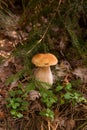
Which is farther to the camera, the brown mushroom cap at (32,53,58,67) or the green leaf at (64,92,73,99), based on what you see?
the green leaf at (64,92,73,99)

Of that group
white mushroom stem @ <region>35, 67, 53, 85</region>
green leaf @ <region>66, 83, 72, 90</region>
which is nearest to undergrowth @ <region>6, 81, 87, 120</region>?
green leaf @ <region>66, 83, 72, 90</region>

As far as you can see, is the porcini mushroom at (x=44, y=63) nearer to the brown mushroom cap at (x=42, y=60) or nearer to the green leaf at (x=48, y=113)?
the brown mushroom cap at (x=42, y=60)

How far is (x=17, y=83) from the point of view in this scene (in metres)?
2.82

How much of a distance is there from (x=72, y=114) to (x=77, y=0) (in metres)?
1.06

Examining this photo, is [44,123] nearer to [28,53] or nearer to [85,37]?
[28,53]

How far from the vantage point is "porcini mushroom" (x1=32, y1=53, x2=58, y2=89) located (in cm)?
251

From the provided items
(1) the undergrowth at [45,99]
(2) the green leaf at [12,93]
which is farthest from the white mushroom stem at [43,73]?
(2) the green leaf at [12,93]

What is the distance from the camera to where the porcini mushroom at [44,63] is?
98.9 inches

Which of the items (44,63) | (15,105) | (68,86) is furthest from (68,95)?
(15,105)

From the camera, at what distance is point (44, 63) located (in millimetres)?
2521

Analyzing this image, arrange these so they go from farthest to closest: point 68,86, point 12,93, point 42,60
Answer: point 68,86, point 12,93, point 42,60

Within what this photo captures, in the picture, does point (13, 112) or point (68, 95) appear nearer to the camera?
point (13, 112)

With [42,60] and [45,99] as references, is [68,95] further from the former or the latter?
[42,60]

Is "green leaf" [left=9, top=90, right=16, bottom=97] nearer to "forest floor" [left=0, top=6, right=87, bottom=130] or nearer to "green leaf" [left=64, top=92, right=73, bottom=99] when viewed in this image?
"forest floor" [left=0, top=6, right=87, bottom=130]
